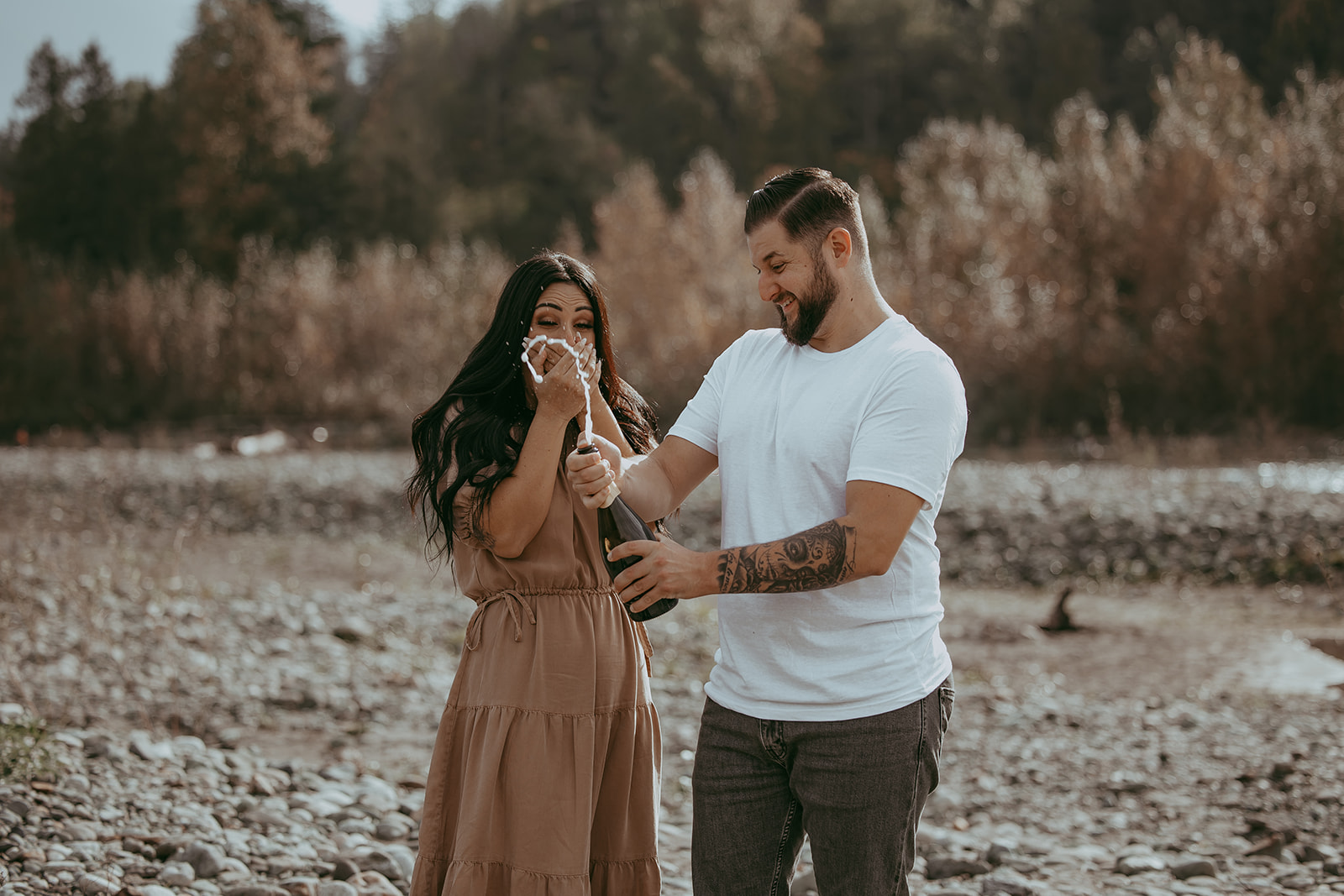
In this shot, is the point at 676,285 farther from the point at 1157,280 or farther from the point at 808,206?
the point at 808,206

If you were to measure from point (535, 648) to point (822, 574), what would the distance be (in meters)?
0.84

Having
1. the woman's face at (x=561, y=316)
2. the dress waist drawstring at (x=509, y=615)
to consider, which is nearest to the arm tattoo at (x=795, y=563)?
the dress waist drawstring at (x=509, y=615)

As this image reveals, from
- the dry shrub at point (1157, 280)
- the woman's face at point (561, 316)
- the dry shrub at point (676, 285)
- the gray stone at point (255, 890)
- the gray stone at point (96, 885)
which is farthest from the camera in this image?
the dry shrub at point (676, 285)

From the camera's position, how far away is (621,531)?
251 cm

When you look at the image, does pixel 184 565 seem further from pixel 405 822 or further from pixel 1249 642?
pixel 1249 642

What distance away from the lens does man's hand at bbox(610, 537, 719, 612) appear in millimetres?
2326

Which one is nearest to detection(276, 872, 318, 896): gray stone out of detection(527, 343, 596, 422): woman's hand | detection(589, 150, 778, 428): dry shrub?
detection(527, 343, 596, 422): woman's hand

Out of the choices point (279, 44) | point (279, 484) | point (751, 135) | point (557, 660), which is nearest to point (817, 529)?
point (557, 660)

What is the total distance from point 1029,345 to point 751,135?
123ft

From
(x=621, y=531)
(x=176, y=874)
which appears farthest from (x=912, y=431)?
(x=176, y=874)

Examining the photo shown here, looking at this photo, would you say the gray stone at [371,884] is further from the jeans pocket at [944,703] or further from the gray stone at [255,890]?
the jeans pocket at [944,703]

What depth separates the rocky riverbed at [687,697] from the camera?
14.0 feet

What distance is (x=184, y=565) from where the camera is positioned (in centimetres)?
1152

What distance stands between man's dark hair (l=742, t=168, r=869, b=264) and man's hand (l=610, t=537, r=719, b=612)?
729 millimetres
